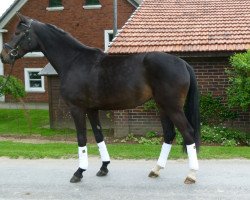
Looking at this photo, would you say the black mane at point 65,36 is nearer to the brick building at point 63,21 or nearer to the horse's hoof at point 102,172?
the horse's hoof at point 102,172

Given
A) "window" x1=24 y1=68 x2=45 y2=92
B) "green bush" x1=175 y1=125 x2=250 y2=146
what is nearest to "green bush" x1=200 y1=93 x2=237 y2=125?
"green bush" x1=175 y1=125 x2=250 y2=146

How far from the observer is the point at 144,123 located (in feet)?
38.5

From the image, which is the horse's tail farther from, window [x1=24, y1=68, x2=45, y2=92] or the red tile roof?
window [x1=24, y1=68, x2=45, y2=92]

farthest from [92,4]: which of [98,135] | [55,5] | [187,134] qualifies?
[187,134]

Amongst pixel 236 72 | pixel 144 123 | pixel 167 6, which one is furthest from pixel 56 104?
pixel 236 72

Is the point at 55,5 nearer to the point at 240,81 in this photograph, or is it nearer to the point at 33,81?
the point at 33,81

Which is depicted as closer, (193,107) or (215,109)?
(193,107)

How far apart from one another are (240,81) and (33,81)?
54.3 feet

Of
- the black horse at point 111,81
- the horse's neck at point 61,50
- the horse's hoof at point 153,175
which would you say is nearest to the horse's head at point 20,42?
the black horse at point 111,81

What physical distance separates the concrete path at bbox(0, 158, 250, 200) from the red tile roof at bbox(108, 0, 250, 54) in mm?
5258

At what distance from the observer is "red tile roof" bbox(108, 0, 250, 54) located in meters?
11.4

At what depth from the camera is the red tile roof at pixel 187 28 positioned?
37.3 ft

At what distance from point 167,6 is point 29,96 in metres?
12.1

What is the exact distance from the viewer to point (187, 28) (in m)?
12.6
